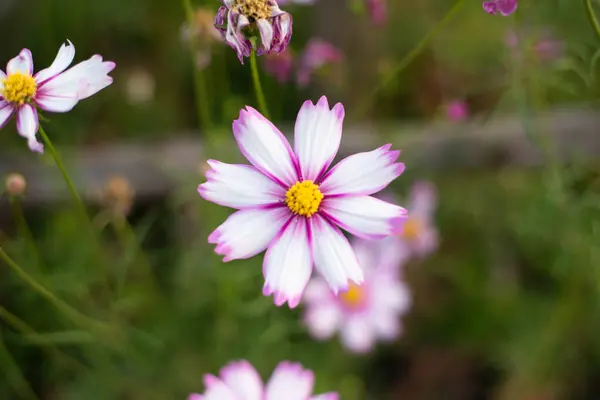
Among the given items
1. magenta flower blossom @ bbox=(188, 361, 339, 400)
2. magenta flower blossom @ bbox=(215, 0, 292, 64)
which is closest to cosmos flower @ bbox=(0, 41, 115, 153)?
magenta flower blossom @ bbox=(215, 0, 292, 64)

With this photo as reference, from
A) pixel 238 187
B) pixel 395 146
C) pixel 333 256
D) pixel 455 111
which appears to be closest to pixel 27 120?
pixel 238 187

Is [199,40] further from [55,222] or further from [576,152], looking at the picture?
[576,152]

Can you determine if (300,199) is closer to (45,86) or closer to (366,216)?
(366,216)

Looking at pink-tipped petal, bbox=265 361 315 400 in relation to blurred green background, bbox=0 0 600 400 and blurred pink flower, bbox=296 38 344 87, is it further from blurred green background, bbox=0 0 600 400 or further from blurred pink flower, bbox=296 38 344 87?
blurred pink flower, bbox=296 38 344 87

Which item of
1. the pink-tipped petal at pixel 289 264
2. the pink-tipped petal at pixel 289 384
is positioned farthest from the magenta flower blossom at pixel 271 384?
the pink-tipped petal at pixel 289 264

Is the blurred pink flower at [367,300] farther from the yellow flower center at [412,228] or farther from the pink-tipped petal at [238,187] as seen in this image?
the pink-tipped petal at [238,187]

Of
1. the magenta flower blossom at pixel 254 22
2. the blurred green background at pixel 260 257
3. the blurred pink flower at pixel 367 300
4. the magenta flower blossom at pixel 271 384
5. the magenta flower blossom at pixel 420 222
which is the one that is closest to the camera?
the magenta flower blossom at pixel 254 22
